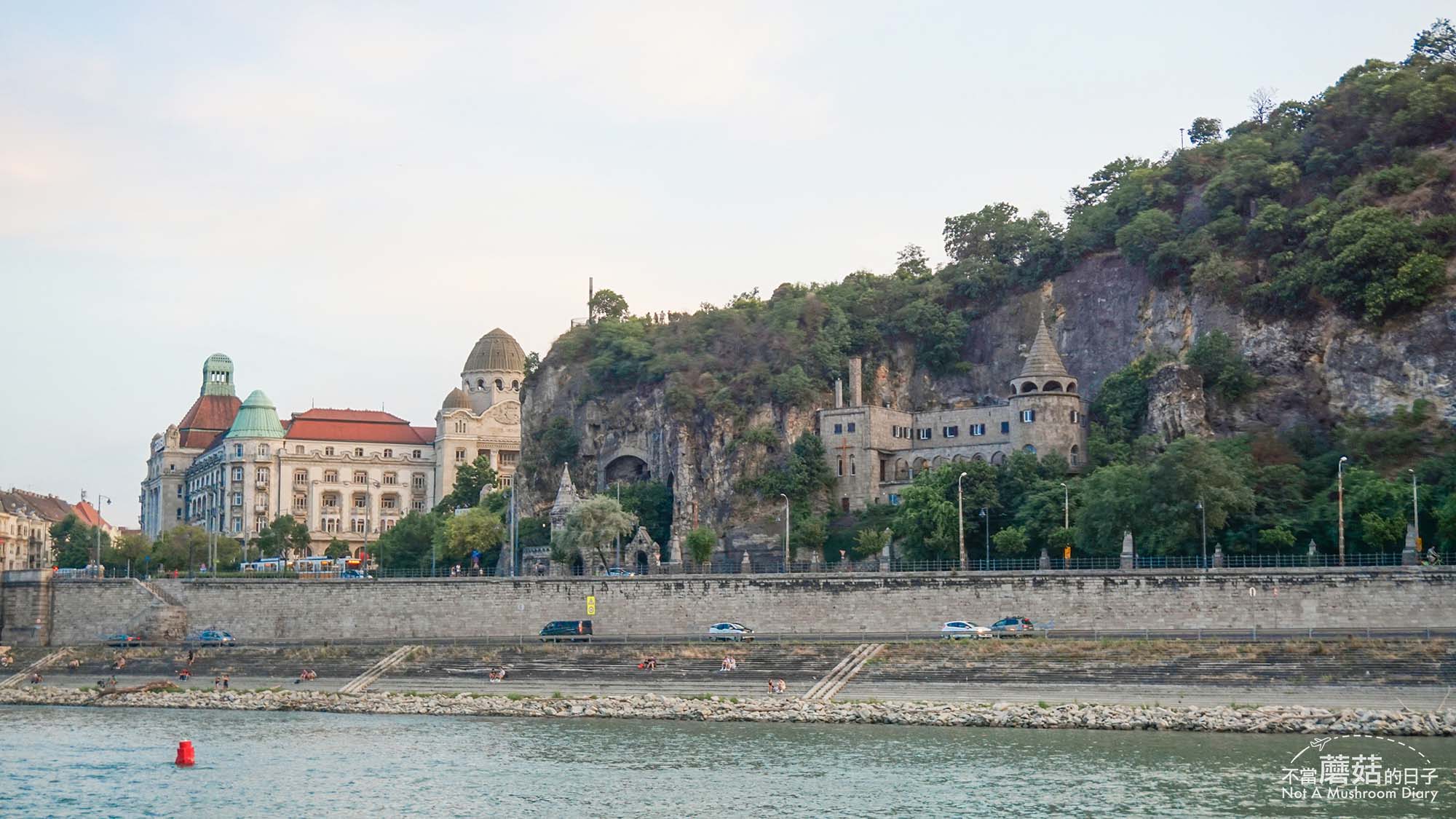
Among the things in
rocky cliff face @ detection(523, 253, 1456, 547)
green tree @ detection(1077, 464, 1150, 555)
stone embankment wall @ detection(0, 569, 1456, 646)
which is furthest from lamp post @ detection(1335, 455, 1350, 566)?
rocky cliff face @ detection(523, 253, 1456, 547)

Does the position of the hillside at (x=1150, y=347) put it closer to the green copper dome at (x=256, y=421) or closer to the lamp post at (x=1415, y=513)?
the lamp post at (x=1415, y=513)

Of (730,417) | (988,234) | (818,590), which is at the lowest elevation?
(818,590)

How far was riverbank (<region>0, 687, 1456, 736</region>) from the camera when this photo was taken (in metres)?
55.8

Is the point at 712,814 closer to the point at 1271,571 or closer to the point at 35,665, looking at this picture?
the point at 1271,571

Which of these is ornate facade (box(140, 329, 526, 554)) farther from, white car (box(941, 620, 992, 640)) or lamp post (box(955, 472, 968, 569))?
white car (box(941, 620, 992, 640))

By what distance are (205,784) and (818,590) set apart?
1409 inches

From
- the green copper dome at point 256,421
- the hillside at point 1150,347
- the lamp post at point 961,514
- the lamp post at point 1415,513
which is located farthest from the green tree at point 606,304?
the lamp post at point 1415,513

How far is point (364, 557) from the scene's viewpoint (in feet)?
452

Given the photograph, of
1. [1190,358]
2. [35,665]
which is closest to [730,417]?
[1190,358]

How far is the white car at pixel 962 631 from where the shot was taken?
72.5 metres

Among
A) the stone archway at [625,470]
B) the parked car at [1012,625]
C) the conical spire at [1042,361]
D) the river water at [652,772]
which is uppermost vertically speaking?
the conical spire at [1042,361]

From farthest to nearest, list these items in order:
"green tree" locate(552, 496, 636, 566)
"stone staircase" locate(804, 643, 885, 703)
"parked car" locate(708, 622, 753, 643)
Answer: "green tree" locate(552, 496, 636, 566)
"parked car" locate(708, 622, 753, 643)
"stone staircase" locate(804, 643, 885, 703)

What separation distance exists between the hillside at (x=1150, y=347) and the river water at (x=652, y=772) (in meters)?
28.3

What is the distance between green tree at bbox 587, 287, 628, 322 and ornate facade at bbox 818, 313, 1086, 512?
35.4 metres
